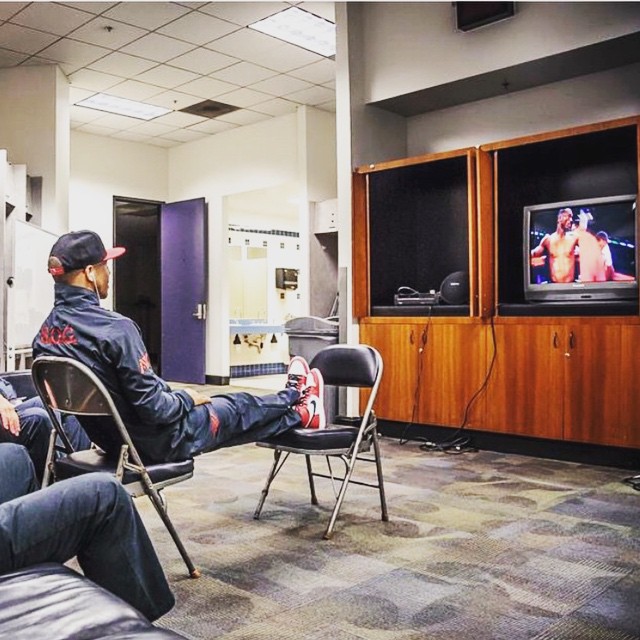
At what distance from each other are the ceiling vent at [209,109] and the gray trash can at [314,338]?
329cm

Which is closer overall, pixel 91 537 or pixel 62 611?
pixel 62 611

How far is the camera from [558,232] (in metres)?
4.71

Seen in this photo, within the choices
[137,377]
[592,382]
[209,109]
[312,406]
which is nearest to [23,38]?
[209,109]

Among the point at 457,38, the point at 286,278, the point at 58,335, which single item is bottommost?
the point at 58,335

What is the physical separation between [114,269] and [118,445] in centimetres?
808

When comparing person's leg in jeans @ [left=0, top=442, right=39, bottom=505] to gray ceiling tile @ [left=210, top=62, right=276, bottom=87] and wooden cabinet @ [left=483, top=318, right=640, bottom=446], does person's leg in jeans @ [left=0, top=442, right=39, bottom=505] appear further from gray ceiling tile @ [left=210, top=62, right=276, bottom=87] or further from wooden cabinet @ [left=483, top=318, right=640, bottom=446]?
gray ceiling tile @ [left=210, top=62, right=276, bottom=87]

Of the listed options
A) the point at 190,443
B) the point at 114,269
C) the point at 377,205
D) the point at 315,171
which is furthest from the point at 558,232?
the point at 114,269

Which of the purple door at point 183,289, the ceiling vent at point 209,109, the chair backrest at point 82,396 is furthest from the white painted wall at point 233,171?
the chair backrest at point 82,396

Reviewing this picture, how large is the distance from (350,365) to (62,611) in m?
2.17

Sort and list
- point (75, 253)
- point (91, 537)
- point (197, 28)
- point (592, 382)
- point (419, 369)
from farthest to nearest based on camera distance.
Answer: point (197, 28) < point (419, 369) < point (592, 382) < point (75, 253) < point (91, 537)

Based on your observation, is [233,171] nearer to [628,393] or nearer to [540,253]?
[540,253]

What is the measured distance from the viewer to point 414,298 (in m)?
5.35

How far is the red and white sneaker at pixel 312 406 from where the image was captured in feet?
9.84

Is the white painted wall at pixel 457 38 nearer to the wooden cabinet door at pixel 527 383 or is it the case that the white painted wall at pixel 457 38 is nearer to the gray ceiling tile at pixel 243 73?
the gray ceiling tile at pixel 243 73
